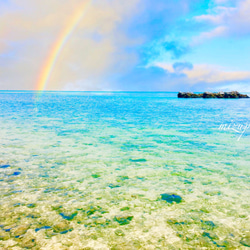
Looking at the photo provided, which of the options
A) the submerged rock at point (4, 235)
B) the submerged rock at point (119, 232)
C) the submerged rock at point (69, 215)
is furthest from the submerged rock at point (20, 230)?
the submerged rock at point (119, 232)

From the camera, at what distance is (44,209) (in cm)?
683

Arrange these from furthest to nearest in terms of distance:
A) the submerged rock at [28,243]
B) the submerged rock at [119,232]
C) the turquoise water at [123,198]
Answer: the submerged rock at [119,232] < the turquoise water at [123,198] < the submerged rock at [28,243]

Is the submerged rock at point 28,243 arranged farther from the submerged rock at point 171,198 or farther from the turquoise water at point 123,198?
the submerged rock at point 171,198

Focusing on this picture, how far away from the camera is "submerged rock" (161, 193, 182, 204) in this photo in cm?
768

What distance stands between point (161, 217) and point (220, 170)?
226 inches

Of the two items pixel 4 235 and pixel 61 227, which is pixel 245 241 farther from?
pixel 4 235

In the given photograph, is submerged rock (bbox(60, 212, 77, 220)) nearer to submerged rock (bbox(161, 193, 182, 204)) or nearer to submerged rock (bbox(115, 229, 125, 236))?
submerged rock (bbox(115, 229, 125, 236))

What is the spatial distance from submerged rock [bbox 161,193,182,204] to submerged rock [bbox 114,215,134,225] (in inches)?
69.5

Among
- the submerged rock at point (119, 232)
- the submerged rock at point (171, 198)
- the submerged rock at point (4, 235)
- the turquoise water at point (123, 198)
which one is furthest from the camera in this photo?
the submerged rock at point (171, 198)

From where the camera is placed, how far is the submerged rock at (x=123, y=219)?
247 inches

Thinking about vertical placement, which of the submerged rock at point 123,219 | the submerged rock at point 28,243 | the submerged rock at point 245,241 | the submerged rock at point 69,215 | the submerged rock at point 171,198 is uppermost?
the submerged rock at point 28,243

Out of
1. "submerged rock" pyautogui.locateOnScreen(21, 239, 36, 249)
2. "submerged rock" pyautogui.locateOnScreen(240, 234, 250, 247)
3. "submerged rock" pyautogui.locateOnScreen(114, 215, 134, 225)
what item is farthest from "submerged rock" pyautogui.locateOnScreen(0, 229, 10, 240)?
"submerged rock" pyautogui.locateOnScreen(240, 234, 250, 247)

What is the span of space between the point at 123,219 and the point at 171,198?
223 centimetres

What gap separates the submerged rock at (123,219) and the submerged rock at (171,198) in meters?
1.76
